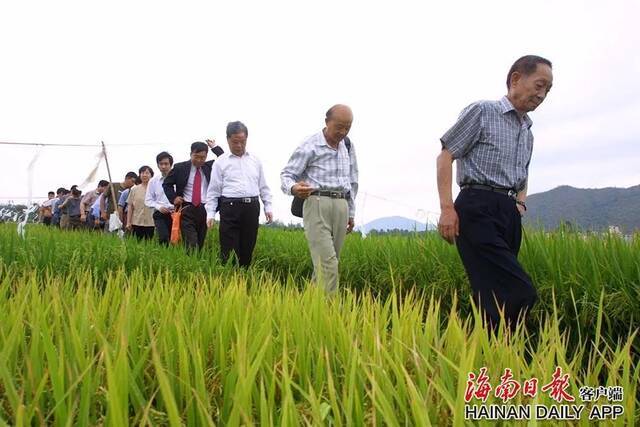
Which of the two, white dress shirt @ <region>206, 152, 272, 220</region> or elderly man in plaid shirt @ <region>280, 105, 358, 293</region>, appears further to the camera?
white dress shirt @ <region>206, 152, 272, 220</region>

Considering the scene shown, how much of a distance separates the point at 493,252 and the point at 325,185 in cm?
151

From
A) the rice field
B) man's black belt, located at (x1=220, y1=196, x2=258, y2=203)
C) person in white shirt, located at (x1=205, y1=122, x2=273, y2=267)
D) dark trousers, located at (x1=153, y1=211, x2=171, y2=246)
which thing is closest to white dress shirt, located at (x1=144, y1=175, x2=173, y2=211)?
dark trousers, located at (x1=153, y1=211, x2=171, y2=246)

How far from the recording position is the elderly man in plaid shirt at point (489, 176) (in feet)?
8.12

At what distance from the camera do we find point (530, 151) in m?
2.78

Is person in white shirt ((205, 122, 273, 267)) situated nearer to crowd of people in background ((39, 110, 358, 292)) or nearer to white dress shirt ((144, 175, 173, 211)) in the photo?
crowd of people in background ((39, 110, 358, 292))

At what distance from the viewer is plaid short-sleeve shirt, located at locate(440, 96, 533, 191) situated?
256 centimetres

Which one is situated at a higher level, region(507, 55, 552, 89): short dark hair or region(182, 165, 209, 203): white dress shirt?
region(507, 55, 552, 89): short dark hair

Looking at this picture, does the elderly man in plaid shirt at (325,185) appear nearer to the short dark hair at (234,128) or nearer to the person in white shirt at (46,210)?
the short dark hair at (234,128)

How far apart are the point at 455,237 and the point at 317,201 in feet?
4.15

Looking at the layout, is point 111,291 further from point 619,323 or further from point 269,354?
point 619,323

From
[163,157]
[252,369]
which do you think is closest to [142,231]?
[163,157]

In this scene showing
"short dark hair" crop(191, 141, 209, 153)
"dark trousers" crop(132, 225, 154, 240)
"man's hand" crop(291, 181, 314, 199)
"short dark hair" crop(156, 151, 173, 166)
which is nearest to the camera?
"man's hand" crop(291, 181, 314, 199)

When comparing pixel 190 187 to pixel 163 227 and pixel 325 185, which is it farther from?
pixel 325 185

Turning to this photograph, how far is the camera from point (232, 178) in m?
4.52
